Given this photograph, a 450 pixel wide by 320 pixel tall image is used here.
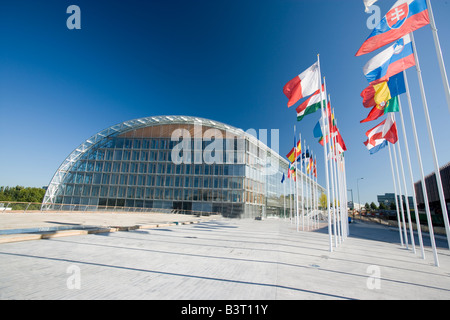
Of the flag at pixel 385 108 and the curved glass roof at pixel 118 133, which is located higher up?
the curved glass roof at pixel 118 133

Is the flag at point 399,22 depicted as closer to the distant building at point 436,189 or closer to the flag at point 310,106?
the flag at point 310,106

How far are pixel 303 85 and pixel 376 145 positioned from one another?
6.58 metres

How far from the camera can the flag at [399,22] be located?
636cm

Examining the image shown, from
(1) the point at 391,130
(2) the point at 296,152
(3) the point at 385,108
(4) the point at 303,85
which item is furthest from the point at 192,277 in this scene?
(2) the point at 296,152

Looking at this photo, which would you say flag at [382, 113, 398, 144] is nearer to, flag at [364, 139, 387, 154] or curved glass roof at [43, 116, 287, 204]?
flag at [364, 139, 387, 154]

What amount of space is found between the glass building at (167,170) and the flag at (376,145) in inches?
1345

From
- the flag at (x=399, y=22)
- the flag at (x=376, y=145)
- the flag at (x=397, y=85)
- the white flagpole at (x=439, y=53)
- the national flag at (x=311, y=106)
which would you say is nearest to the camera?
the white flagpole at (x=439, y=53)

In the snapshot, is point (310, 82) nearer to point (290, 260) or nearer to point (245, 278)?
point (290, 260)

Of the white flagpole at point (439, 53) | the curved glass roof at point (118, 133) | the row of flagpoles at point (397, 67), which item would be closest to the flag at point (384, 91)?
the row of flagpoles at point (397, 67)

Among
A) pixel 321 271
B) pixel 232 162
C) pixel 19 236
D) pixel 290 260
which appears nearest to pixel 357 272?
pixel 321 271

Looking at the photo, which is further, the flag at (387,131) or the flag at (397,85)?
the flag at (387,131)

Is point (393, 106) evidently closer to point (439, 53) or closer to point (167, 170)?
point (439, 53)

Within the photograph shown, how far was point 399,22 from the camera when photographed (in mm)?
6570

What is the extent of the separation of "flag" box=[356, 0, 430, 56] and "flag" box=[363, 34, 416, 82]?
66.8 inches
